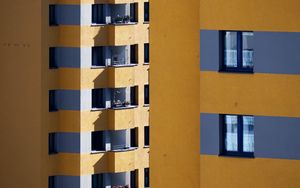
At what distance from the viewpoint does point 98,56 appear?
5259cm

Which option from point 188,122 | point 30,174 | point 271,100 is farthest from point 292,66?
point 30,174

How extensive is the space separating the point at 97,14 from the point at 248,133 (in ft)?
79.3

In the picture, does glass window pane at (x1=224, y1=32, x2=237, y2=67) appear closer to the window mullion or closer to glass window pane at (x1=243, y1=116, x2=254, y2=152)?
the window mullion

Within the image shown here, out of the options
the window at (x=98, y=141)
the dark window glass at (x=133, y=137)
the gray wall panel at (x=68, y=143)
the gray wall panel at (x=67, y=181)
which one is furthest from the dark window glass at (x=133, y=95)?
the gray wall panel at (x=67, y=181)

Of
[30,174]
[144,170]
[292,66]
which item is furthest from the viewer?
[144,170]

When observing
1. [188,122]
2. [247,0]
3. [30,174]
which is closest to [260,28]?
[247,0]

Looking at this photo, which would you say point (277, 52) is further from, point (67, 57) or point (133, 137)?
point (133, 137)

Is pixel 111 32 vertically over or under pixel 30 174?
over

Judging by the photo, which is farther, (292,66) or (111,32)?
(111,32)

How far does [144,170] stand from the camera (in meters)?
54.3

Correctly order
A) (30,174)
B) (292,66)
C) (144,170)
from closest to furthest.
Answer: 1. (292,66)
2. (30,174)
3. (144,170)

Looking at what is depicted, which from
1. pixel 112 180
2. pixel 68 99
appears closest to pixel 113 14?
pixel 68 99

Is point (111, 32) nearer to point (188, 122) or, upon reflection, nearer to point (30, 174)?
point (30, 174)

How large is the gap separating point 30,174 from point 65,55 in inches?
175
